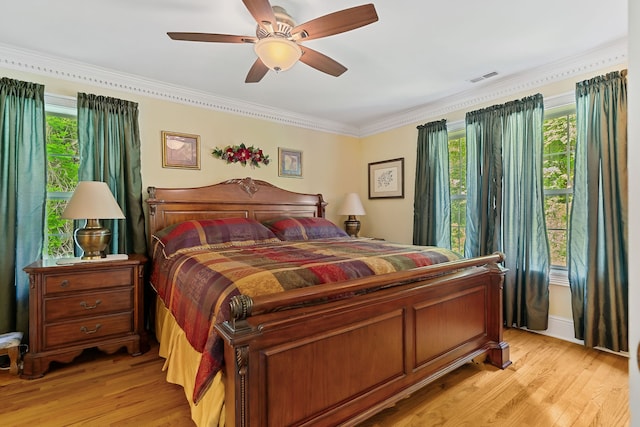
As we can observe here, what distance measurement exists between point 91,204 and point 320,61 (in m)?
2.07

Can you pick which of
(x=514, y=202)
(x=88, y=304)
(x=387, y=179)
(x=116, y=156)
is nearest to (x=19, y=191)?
(x=116, y=156)

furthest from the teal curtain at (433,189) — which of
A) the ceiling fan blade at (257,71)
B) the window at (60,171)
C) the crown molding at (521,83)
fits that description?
the window at (60,171)

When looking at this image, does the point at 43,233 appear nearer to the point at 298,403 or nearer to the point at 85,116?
the point at 85,116

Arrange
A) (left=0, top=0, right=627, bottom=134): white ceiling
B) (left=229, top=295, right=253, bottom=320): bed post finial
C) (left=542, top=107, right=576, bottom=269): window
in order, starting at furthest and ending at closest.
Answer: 1. (left=542, top=107, right=576, bottom=269): window
2. (left=0, top=0, right=627, bottom=134): white ceiling
3. (left=229, top=295, right=253, bottom=320): bed post finial

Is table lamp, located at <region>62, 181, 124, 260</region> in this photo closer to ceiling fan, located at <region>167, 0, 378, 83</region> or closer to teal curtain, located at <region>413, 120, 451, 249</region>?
ceiling fan, located at <region>167, 0, 378, 83</region>

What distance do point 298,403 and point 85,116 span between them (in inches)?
118

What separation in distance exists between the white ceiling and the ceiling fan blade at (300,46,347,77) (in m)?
0.26

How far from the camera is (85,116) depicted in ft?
9.21

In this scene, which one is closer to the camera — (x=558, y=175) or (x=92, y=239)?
(x=92, y=239)

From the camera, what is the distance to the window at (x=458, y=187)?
145 inches

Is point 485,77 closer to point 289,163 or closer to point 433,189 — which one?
point 433,189

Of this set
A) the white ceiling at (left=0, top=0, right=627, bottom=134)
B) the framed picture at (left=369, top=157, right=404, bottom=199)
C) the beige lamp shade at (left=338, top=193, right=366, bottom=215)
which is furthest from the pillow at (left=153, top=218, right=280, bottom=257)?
the framed picture at (left=369, top=157, right=404, bottom=199)

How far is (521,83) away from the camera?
307 cm

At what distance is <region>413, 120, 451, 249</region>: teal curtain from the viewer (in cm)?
371
